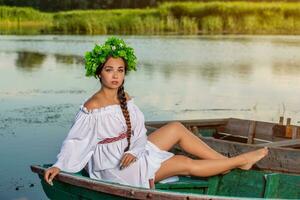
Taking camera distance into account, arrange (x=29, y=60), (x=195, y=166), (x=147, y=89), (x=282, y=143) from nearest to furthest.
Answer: (x=195, y=166), (x=282, y=143), (x=147, y=89), (x=29, y=60)

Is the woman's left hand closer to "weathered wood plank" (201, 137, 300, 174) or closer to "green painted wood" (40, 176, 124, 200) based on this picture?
"green painted wood" (40, 176, 124, 200)

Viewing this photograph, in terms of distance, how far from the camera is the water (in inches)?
361

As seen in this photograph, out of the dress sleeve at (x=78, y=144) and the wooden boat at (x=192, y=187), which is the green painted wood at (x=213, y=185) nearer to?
the wooden boat at (x=192, y=187)

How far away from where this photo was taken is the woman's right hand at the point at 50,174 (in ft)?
15.5

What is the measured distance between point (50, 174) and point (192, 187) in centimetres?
119

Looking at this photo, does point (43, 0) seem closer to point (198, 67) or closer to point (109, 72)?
point (198, 67)

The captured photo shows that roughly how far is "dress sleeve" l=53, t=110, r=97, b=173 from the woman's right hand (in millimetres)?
39

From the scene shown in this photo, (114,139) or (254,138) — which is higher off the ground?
(114,139)

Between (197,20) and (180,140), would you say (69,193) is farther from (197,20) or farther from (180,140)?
(197,20)

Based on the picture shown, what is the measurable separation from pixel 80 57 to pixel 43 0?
1301 inches

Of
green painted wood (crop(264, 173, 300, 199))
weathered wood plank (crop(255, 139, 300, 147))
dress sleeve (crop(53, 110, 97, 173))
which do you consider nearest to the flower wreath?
dress sleeve (crop(53, 110, 97, 173))

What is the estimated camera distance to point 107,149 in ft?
16.2

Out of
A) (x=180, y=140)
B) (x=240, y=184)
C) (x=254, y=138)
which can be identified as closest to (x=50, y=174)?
(x=180, y=140)

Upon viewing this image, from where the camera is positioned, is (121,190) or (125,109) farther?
(125,109)
